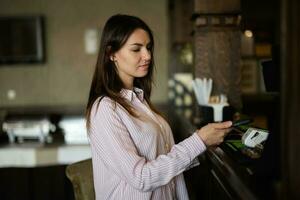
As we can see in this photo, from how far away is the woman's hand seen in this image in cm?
135

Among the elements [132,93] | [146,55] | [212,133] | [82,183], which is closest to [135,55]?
[146,55]

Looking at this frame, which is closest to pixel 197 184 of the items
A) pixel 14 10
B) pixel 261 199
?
pixel 261 199

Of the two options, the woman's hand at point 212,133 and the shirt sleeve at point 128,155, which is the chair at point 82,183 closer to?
the shirt sleeve at point 128,155

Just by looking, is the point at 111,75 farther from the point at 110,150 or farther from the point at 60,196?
the point at 60,196

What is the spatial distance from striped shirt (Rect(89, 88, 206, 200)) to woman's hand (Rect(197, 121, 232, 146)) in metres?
0.03

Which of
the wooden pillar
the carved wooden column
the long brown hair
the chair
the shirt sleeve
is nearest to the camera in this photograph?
the wooden pillar

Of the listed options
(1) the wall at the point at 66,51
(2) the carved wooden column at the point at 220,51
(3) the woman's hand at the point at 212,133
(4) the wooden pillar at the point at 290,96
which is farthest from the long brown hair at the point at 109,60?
(1) the wall at the point at 66,51

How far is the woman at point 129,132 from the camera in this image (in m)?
1.27

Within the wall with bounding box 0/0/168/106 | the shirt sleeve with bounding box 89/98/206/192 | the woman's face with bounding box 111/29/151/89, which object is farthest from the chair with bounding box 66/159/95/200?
the wall with bounding box 0/0/168/106

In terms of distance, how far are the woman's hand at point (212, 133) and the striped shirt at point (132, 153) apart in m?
0.03

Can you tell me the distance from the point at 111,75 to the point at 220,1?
4.21 ft

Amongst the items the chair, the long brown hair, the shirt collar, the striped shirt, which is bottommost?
the chair

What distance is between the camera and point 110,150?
4.24 ft

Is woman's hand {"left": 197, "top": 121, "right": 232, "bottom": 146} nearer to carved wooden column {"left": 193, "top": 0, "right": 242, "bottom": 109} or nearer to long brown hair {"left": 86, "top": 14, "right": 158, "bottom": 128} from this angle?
long brown hair {"left": 86, "top": 14, "right": 158, "bottom": 128}
